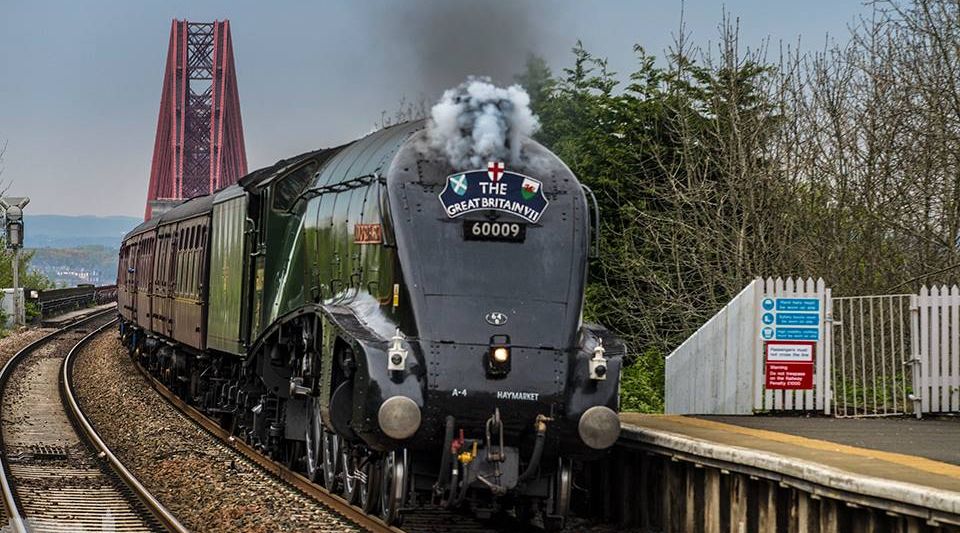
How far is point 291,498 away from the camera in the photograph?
13625mm

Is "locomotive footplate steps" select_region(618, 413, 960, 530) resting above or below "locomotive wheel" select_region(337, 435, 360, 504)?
above

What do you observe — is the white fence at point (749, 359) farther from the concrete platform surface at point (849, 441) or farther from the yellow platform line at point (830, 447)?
the yellow platform line at point (830, 447)

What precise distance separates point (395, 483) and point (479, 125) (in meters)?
3.04

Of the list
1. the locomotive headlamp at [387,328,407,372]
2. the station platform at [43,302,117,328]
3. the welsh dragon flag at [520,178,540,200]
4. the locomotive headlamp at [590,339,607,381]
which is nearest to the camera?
the locomotive headlamp at [387,328,407,372]

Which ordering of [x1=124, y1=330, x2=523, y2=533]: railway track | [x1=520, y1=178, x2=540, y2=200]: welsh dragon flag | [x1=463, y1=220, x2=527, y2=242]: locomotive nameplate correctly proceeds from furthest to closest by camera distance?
[x1=124, y1=330, x2=523, y2=533]: railway track, [x1=520, y1=178, x2=540, y2=200]: welsh dragon flag, [x1=463, y1=220, x2=527, y2=242]: locomotive nameplate

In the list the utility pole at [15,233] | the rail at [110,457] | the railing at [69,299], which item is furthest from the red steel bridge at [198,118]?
the rail at [110,457]

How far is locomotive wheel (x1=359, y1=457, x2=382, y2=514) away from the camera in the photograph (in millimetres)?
11562

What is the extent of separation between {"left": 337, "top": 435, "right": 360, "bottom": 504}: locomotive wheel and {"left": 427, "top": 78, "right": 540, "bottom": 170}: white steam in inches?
118

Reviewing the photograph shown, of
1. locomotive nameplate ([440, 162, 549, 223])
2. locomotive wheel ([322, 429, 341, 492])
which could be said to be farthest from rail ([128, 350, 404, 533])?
locomotive nameplate ([440, 162, 549, 223])

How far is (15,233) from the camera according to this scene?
51906 millimetres

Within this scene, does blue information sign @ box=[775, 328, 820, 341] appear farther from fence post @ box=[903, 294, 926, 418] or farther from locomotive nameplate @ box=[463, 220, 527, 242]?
locomotive nameplate @ box=[463, 220, 527, 242]

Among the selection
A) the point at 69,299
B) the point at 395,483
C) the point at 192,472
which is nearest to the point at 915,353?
→ the point at 395,483

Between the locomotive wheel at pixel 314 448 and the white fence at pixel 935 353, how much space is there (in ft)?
21.6

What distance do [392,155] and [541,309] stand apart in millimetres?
1960
